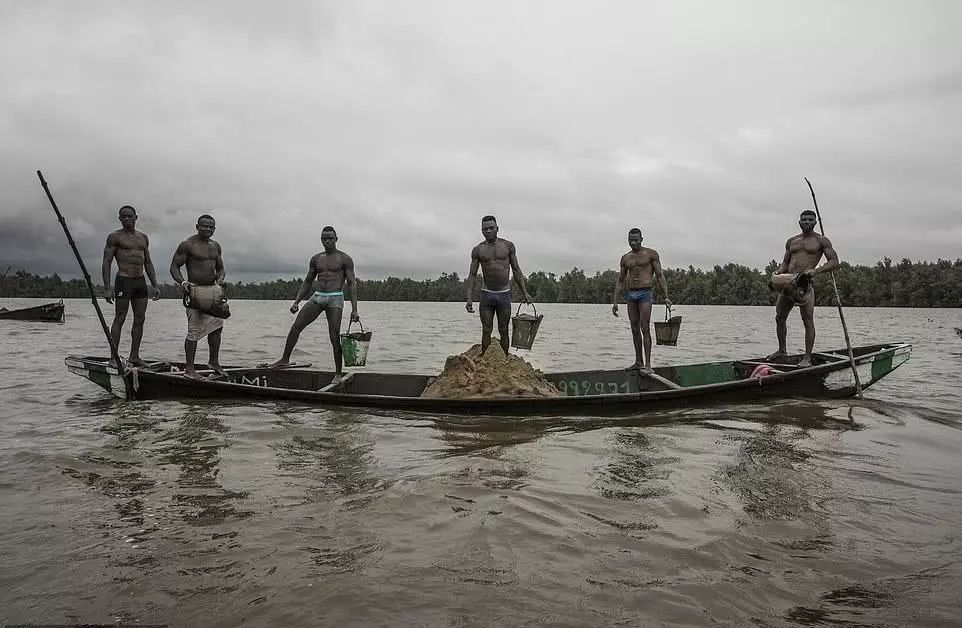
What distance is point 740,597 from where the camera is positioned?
9.72 feet

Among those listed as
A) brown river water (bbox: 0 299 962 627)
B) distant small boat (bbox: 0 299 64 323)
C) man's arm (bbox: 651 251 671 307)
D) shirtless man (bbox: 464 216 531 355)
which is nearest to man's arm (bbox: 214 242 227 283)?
brown river water (bbox: 0 299 962 627)

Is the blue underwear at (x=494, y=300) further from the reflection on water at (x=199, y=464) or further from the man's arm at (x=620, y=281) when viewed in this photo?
the reflection on water at (x=199, y=464)

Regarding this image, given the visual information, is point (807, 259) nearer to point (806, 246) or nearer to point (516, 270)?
point (806, 246)

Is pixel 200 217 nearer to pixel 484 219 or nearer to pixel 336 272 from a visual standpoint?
pixel 336 272

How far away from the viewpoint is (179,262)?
9.11 meters

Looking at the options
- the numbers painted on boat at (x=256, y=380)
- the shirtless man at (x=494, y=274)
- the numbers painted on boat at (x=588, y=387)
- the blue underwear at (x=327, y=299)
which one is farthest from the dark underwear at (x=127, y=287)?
the numbers painted on boat at (x=588, y=387)

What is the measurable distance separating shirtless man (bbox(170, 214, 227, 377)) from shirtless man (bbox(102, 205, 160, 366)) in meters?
0.94

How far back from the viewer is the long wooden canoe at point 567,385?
8.03 meters

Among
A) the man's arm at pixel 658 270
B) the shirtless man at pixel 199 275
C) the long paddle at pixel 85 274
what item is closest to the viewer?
the long paddle at pixel 85 274

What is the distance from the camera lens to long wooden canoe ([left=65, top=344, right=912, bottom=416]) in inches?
316

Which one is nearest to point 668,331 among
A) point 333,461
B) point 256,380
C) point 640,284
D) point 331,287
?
point 640,284

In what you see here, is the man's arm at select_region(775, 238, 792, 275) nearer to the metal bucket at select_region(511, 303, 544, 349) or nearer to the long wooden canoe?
the long wooden canoe

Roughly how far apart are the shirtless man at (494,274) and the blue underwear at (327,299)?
2154 millimetres

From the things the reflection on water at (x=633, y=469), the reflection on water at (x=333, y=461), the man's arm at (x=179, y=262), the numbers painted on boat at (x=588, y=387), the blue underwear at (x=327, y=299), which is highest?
the man's arm at (x=179, y=262)
